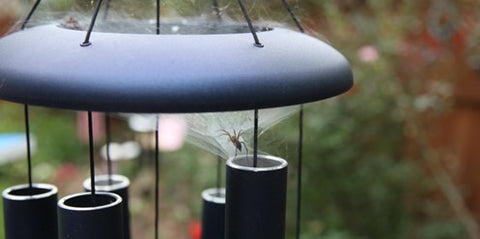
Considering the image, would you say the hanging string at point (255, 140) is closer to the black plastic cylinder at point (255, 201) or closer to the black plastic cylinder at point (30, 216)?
the black plastic cylinder at point (255, 201)

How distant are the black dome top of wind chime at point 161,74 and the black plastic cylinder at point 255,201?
0.12 metres

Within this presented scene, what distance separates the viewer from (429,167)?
2555 mm

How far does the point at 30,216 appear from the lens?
817mm

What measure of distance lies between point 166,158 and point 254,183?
2.31 metres

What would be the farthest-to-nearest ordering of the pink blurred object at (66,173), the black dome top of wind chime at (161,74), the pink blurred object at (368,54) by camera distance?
the pink blurred object at (66,173) → the pink blurred object at (368,54) → the black dome top of wind chime at (161,74)

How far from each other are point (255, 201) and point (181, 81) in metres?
0.20

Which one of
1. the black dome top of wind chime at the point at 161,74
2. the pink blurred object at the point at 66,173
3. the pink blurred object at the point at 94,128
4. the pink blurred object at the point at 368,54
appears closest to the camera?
the black dome top of wind chime at the point at 161,74

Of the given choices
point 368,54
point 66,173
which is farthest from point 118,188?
point 66,173

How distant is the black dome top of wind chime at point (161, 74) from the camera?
57 cm

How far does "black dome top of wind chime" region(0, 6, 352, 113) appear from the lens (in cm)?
57

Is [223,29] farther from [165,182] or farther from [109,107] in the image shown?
[165,182]

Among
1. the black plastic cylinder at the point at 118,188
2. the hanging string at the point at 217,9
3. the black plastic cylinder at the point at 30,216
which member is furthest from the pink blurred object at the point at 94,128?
the black plastic cylinder at the point at 30,216

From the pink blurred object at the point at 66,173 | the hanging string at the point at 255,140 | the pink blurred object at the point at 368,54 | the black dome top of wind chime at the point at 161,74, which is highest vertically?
the pink blurred object at the point at 368,54

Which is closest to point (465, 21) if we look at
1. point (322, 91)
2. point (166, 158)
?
point (166, 158)
